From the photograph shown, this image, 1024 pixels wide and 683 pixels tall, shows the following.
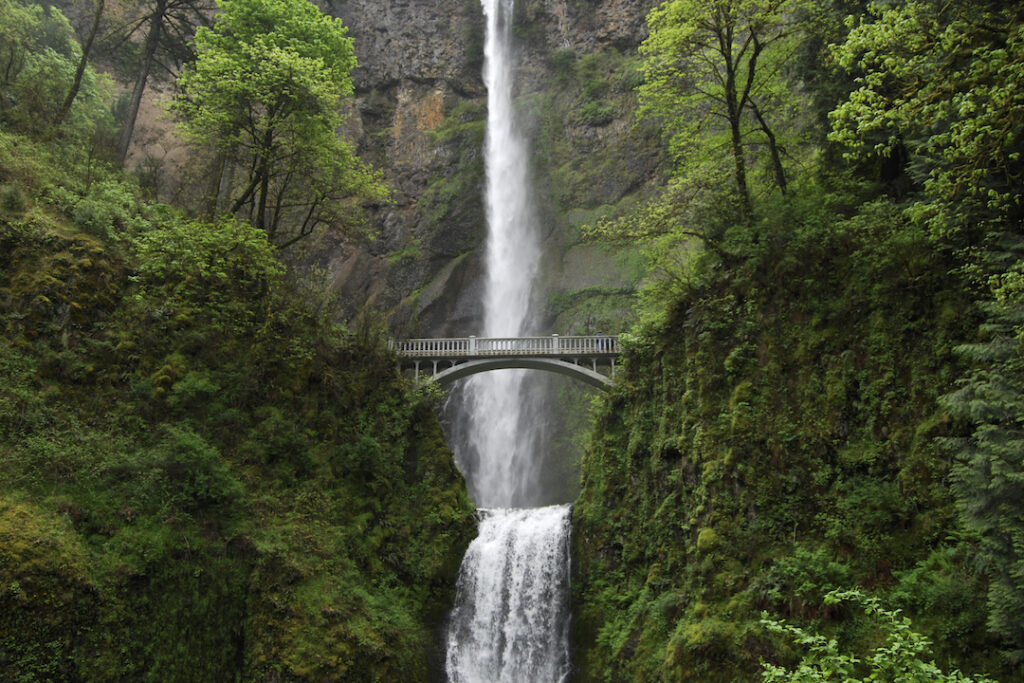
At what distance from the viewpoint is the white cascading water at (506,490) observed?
1769cm

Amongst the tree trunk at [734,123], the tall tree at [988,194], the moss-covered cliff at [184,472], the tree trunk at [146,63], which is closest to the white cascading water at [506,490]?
the moss-covered cliff at [184,472]

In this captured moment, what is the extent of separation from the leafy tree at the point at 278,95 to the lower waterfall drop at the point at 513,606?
10.8 meters

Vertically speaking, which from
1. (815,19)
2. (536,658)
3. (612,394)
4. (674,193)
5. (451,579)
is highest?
(815,19)

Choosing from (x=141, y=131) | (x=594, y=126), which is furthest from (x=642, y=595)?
(x=141, y=131)

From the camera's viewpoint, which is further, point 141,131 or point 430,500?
point 141,131

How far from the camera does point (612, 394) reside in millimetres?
19469

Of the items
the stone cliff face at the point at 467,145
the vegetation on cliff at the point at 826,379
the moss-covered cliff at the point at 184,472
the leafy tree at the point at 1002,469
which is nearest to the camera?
the leafy tree at the point at 1002,469

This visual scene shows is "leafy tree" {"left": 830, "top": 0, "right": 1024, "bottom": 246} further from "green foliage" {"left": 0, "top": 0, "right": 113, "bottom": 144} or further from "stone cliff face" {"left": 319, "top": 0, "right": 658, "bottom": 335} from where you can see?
"stone cliff face" {"left": 319, "top": 0, "right": 658, "bottom": 335}

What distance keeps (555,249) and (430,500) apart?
2105 cm

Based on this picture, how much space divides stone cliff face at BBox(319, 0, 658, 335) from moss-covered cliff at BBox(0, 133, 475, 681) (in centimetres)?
1755

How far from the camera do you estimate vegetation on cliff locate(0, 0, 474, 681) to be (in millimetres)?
11117

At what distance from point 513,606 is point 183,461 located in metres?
9.79

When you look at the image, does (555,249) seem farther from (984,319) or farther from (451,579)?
(984,319)

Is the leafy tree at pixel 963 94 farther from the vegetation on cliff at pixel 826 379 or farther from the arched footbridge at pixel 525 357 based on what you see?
the arched footbridge at pixel 525 357
